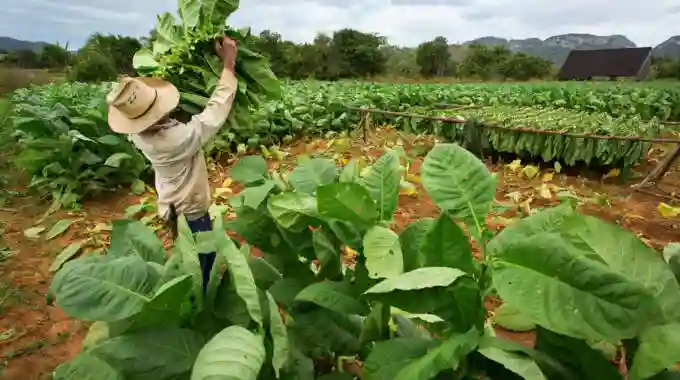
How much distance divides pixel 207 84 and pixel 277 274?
84.1 inches

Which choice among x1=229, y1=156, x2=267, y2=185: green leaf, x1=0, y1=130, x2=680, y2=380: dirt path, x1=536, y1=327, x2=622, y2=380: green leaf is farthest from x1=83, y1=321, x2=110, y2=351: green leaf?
x1=0, y1=130, x2=680, y2=380: dirt path

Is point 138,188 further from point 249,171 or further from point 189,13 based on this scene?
point 249,171

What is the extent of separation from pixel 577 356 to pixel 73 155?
20.6 feet

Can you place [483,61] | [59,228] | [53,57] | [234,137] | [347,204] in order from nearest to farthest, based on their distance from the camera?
[347,204] < [59,228] < [234,137] < [53,57] < [483,61]

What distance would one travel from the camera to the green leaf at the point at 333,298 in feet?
2.88

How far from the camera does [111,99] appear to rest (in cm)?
274

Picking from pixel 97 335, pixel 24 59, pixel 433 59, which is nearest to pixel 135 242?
pixel 97 335

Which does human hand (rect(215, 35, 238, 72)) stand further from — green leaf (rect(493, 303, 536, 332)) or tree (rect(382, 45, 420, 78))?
tree (rect(382, 45, 420, 78))

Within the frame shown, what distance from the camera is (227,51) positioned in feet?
9.30

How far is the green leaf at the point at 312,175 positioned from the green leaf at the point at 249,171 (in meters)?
0.09

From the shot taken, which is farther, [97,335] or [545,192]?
[545,192]

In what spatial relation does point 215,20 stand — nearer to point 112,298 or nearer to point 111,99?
point 111,99

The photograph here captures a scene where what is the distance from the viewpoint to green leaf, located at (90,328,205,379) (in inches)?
31.1

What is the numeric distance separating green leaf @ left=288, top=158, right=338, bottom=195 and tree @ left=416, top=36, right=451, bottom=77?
46167 millimetres
